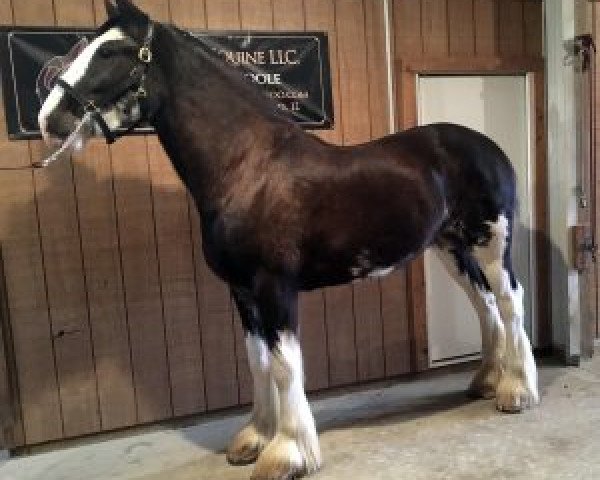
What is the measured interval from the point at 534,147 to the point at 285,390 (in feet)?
6.62

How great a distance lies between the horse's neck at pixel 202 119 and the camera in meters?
1.95

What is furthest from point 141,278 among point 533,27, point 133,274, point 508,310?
point 533,27

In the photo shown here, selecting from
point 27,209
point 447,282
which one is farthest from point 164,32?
point 447,282

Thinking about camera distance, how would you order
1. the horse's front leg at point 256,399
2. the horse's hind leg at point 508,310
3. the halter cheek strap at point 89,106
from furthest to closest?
the horse's hind leg at point 508,310
the horse's front leg at point 256,399
the halter cheek strap at point 89,106

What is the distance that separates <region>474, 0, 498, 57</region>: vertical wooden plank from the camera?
3.00 meters

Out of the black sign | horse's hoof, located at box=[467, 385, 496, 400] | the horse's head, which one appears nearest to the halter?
the horse's head

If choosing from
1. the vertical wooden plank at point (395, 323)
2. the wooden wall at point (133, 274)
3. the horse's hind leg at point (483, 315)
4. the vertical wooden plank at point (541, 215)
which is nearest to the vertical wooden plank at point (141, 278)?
the wooden wall at point (133, 274)

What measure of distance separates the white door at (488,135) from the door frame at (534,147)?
1.5 inches

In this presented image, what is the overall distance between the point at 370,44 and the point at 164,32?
1235 millimetres

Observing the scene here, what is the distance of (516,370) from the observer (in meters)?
2.50

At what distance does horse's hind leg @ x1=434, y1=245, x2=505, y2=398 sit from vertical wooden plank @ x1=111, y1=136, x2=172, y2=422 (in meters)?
1.33

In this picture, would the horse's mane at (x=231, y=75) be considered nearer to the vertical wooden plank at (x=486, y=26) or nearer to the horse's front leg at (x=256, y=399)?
the horse's front leg at (x=256, y=399)

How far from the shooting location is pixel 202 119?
1973 millimetres

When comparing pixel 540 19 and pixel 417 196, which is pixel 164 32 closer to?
pixel 417 196
